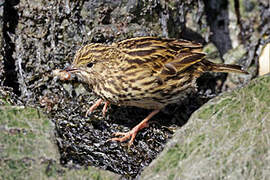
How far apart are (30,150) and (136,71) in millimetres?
1699

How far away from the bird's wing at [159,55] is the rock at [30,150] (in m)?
1.46

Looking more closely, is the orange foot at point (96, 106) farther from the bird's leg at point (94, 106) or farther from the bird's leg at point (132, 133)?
the bird's leg at point (132, 133)

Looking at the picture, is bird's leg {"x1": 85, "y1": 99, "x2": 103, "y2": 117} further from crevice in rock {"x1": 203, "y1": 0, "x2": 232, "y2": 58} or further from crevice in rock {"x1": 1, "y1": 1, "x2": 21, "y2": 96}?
crevice in rock {"x1": 203, "y1": 0, "x2": 232, "y2": 58}

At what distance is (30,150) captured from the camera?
13.8 feet

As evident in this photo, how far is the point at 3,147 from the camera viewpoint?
4.17m

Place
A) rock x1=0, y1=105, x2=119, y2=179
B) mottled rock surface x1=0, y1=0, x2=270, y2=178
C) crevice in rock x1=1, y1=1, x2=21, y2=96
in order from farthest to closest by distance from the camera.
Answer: crevice in rock x1=1, y1=1, x2=21, y2=96 < mottled rock surface x1=0, y1=0, x2=270, y2=178 < rock x1=0, y1=105, x2=119, y2=179

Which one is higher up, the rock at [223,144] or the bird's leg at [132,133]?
the rock at [223,144]

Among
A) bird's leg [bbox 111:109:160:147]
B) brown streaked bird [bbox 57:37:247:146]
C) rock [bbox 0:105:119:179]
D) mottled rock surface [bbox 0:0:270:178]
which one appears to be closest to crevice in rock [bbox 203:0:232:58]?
mottled rock surface [bbox 0:0:270:178]

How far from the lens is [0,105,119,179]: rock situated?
407cm

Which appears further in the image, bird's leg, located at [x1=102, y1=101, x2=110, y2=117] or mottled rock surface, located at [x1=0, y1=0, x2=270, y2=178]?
bird's leg, located at [x1=102, y1=101, x2=110, y2=117]

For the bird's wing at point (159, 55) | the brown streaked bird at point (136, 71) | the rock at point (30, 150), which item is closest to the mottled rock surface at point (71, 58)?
the brown streaked bird at point (136, 71)

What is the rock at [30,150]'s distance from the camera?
13.3 feet

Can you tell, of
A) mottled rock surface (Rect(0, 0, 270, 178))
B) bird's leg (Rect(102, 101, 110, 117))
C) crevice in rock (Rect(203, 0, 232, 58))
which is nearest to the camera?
mottled rock surface (Rect(0, 0, 270, 178))

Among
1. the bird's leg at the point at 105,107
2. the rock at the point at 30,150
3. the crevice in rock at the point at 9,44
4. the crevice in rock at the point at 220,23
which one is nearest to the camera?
the rock at the point at 30,150
